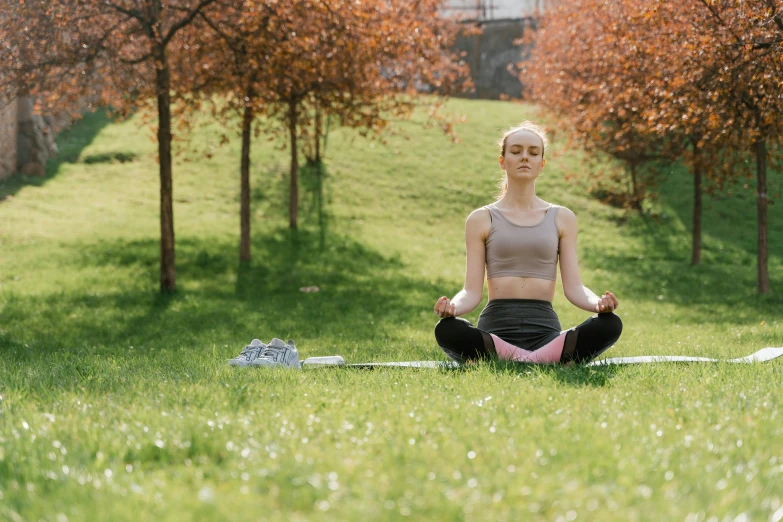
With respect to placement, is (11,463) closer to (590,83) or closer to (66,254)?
(66,254)

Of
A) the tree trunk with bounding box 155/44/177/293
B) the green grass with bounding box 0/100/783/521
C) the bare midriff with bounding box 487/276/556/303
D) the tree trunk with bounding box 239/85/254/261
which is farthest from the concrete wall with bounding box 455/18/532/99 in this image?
the bare midriff with bounding box 487/276/556/303

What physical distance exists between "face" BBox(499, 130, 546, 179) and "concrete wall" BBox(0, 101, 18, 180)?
22976 mm

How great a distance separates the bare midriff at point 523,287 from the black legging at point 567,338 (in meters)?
0.51

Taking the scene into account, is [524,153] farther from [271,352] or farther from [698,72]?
[698,72]

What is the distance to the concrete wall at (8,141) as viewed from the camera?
24547 millimetres

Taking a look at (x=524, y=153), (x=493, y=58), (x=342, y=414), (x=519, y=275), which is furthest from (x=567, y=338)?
(x=493, y=58)

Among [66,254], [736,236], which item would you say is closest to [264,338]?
[66,254]

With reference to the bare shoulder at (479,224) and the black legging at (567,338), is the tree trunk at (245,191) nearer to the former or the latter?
the bare shoulder at (479,224)

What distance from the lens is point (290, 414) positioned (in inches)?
165

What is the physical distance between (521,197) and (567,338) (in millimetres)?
1436

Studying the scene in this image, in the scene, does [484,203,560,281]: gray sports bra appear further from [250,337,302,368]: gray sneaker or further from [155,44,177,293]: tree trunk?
[155,44,177,293]: tree trunk

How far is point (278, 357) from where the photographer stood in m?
6.97

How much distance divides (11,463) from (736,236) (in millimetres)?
25639

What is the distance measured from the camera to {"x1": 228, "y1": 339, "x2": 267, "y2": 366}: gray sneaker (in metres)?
6.77
